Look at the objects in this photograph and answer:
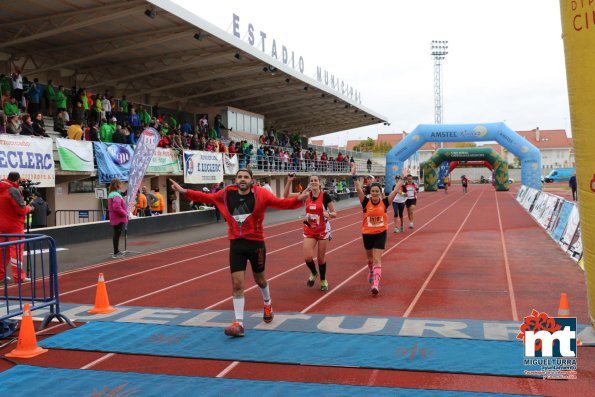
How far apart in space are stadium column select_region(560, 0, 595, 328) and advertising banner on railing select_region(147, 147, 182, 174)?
56.8 ft

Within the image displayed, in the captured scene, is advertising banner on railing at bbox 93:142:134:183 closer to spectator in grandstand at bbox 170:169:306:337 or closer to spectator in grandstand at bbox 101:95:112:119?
spectator in grandstand at bbox 101:95:112:119

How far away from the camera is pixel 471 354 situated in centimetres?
541

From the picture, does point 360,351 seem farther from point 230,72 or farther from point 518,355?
point 230,72

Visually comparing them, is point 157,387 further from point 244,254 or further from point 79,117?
point 79,117

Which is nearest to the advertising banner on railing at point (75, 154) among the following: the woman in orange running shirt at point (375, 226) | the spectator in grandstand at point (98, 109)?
the spectator in grandstand at point (98, 109)

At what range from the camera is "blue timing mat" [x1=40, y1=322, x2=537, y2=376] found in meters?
5.20

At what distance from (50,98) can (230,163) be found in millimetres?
10370

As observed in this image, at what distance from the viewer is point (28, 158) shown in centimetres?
1497

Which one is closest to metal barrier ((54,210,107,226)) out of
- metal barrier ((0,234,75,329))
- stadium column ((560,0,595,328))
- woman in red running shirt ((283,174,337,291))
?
metal barrier ((0,234,75,329))

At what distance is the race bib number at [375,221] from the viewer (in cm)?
864

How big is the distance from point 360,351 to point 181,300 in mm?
3821

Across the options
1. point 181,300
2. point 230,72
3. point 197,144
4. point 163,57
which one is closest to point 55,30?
point 163,57

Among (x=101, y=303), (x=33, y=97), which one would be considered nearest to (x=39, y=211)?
(x=33, y=97)

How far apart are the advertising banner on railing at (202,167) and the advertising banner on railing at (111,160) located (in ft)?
13.3
